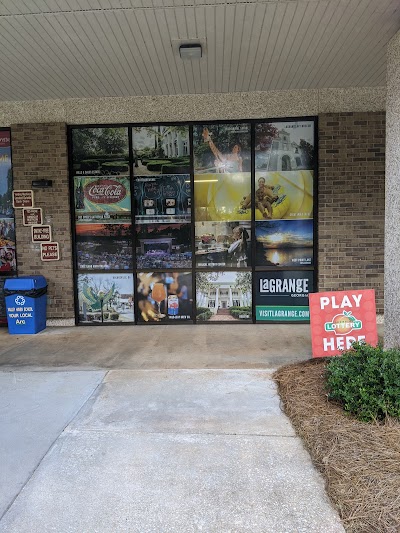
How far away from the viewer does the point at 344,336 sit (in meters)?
4.63

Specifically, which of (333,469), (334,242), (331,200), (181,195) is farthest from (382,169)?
(333,469)

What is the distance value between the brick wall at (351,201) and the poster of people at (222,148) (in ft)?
4.08

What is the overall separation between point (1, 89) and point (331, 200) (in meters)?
5.51

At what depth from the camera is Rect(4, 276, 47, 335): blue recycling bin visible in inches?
270

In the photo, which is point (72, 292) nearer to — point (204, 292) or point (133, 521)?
point (204, 292)

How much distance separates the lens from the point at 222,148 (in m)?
7.22

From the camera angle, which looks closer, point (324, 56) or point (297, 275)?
point (324, 56)

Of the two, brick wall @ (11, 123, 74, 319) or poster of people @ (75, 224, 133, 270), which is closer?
brick wall @ (11, 123, 74, 319)

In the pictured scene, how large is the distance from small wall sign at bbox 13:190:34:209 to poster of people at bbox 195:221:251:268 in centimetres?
287

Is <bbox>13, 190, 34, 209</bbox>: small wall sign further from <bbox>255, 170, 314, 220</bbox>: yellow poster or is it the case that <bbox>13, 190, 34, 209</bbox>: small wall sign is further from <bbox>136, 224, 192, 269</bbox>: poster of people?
<bbox>255, 170, 314, 220</bbox>: yellow poster

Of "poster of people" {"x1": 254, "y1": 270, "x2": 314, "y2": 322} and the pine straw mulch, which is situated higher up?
"poster of people" {"x1": 254, "y1": 270, "x2": 314, "y2": 322}

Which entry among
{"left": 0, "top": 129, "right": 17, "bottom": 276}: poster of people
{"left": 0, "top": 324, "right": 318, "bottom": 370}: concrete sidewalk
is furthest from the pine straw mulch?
{"left": 0, "top": 129, "right": 17, "bottom": 276}: poster of people

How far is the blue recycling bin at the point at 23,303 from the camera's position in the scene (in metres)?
6.87

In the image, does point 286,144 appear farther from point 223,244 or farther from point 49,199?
point 49,199
